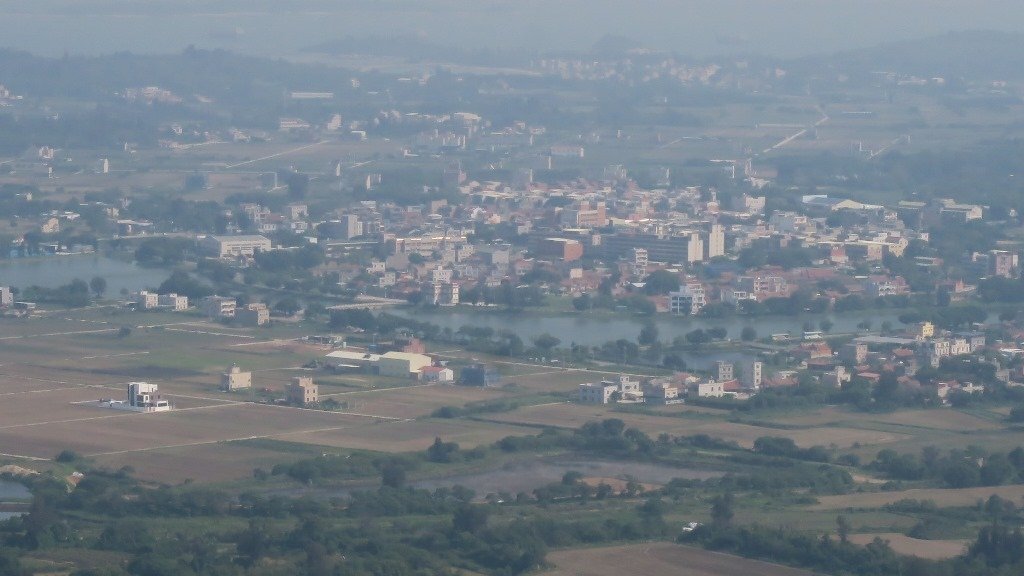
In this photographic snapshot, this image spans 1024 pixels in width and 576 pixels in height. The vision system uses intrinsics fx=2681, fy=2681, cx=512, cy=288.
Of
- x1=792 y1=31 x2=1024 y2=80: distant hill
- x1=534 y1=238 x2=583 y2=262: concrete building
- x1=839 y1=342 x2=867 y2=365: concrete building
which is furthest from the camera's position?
x1=792 y1=31 x2=1024 y2=80: distant hill

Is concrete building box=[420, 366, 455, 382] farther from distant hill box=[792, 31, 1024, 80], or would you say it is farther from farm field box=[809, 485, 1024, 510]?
distant hill box=[792, 31, 1024, 80]

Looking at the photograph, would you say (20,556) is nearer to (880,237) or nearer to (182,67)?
(880,237)

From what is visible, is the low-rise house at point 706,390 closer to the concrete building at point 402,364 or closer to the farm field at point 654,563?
the concrete building at point 402,364

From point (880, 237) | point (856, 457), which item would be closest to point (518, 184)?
point (880, 237)

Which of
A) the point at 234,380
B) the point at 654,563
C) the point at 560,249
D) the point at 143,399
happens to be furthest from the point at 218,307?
the point at 654,563

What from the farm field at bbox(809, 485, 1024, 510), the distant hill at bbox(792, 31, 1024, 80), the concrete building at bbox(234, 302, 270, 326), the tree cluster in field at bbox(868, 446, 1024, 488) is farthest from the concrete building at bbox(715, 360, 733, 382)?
the distant hill at bbox(792, 31, 1024, 80)

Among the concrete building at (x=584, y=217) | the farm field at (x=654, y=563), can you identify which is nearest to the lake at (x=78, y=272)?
the concrete building at (x=584, y=217)

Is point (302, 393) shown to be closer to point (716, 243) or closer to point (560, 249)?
point (560, 249)
